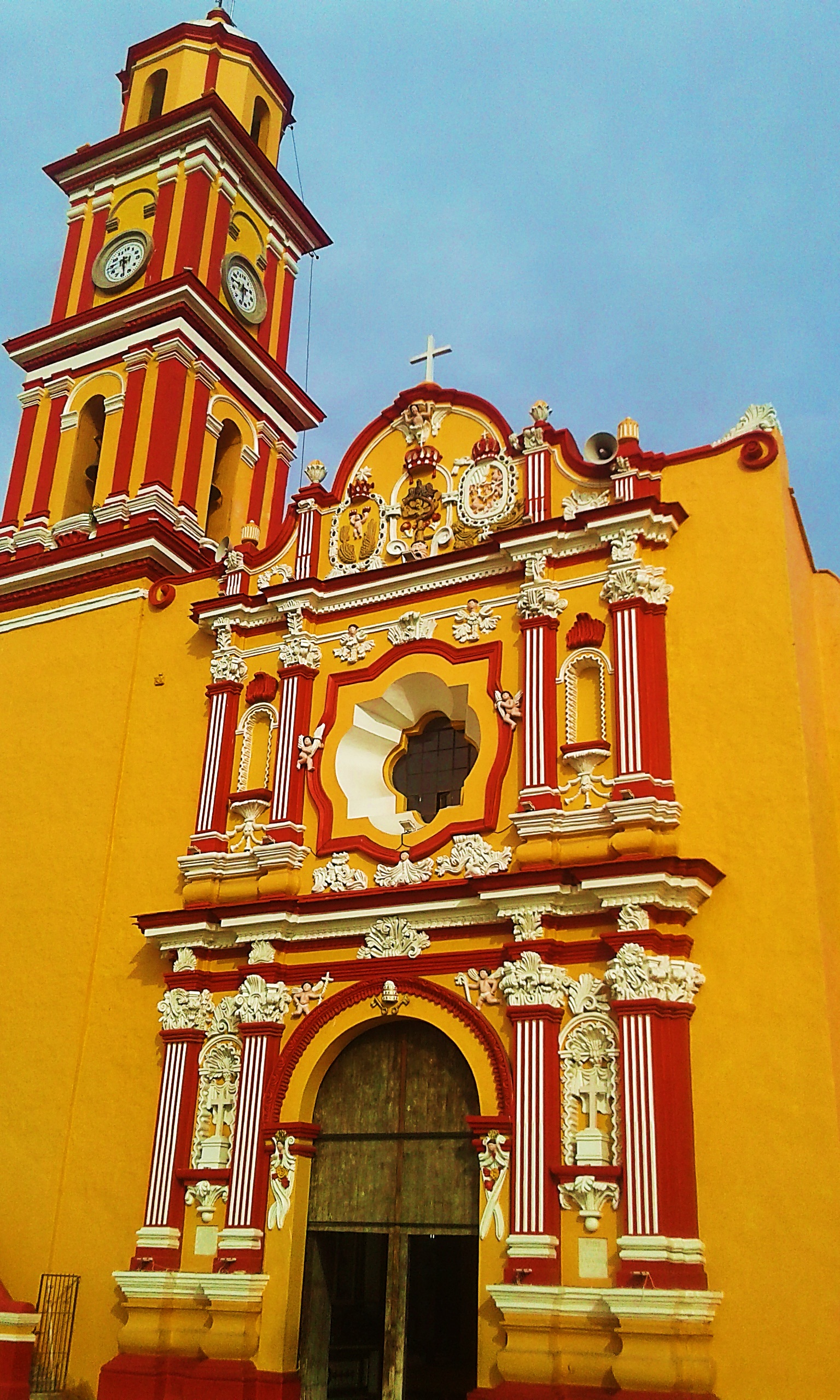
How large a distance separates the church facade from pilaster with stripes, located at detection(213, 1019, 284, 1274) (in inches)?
1.5

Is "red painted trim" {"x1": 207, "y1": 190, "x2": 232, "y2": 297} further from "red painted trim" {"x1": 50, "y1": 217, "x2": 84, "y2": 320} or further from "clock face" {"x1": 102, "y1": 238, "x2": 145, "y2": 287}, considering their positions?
"red painted trim" {"x1": 50, "y1": 217, "x2": 84, "y2": 320}

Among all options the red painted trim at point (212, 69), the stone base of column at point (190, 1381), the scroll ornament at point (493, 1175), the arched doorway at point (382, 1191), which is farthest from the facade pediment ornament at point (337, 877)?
the red painted trim at point (212, 69)

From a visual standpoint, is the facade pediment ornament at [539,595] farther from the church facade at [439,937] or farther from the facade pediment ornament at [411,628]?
the facade pediment ornament at [411,628]

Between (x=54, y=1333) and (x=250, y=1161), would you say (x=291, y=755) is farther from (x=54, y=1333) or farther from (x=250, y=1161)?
(x=54, y=1333)

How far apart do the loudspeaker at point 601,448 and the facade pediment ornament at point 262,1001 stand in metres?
6.36

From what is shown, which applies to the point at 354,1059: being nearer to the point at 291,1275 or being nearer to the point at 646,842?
the point at 291,1275

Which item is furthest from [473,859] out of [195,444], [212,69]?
[212,69]

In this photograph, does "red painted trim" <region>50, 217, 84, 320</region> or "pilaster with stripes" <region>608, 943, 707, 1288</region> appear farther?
"red painted trim" <region>50, 217, 84, 320</region>

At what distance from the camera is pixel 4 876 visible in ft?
52.7

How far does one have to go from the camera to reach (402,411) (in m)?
15.1

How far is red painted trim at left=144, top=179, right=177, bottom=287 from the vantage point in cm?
1983

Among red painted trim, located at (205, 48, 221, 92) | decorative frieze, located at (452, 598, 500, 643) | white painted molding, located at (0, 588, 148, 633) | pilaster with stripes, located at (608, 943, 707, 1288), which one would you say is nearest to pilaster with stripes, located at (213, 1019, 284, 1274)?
pilaster with stripes, located at (608, 943, 707, 1288)

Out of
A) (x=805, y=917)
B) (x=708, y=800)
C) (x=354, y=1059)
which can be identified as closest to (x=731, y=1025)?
(x=805, y=917)

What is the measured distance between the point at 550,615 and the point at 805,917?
4.00 m
